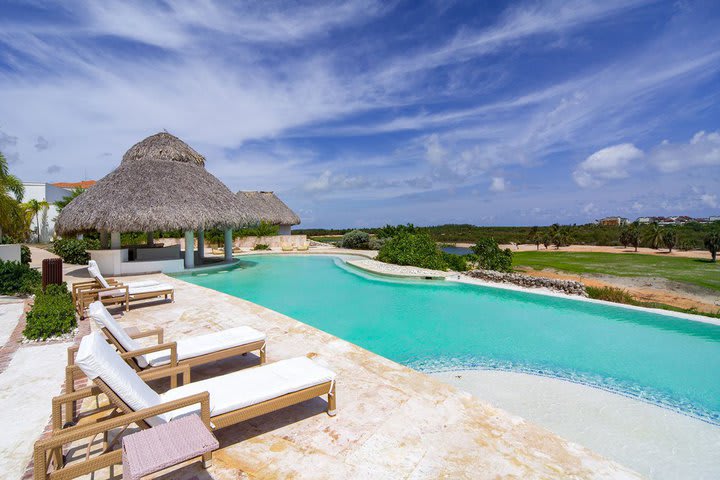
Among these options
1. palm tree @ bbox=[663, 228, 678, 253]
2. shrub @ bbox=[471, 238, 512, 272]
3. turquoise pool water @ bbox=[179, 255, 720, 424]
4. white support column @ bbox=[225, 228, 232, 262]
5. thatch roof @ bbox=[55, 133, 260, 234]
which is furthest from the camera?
palm tree @ bbox=[663, 228, 678, 253]

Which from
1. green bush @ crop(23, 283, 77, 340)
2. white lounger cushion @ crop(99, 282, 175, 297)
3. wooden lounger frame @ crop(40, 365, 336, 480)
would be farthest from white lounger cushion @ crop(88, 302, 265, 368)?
white lounger cushion @ crop(99, 282, 175, 297)

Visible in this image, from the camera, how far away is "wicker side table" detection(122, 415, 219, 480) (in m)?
1.63

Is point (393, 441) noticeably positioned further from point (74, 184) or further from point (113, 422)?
point (74, 184)

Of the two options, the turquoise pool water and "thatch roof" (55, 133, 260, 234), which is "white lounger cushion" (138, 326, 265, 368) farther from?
"thatch roof" (55, 133, 260, 234)

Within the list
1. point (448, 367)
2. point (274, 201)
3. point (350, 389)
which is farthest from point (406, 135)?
point (350, 389)

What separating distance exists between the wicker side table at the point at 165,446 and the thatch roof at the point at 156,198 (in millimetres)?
11078

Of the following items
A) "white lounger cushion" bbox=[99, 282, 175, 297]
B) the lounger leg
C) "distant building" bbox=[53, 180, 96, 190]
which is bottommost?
the lounger leg

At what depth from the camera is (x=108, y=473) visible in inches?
85.2

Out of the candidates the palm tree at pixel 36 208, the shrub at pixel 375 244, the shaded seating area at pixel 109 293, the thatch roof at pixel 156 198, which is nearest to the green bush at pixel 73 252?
the thatch roof at pixel 156 198

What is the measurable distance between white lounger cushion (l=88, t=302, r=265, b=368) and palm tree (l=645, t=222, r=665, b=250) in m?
41.3

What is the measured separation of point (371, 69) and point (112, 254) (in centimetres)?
1242

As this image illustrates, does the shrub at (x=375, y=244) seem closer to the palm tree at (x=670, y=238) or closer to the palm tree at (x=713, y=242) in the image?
the palm tree at (x=713, y=242)

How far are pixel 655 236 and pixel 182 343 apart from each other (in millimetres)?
41999

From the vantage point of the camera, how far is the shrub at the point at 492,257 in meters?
14.0
